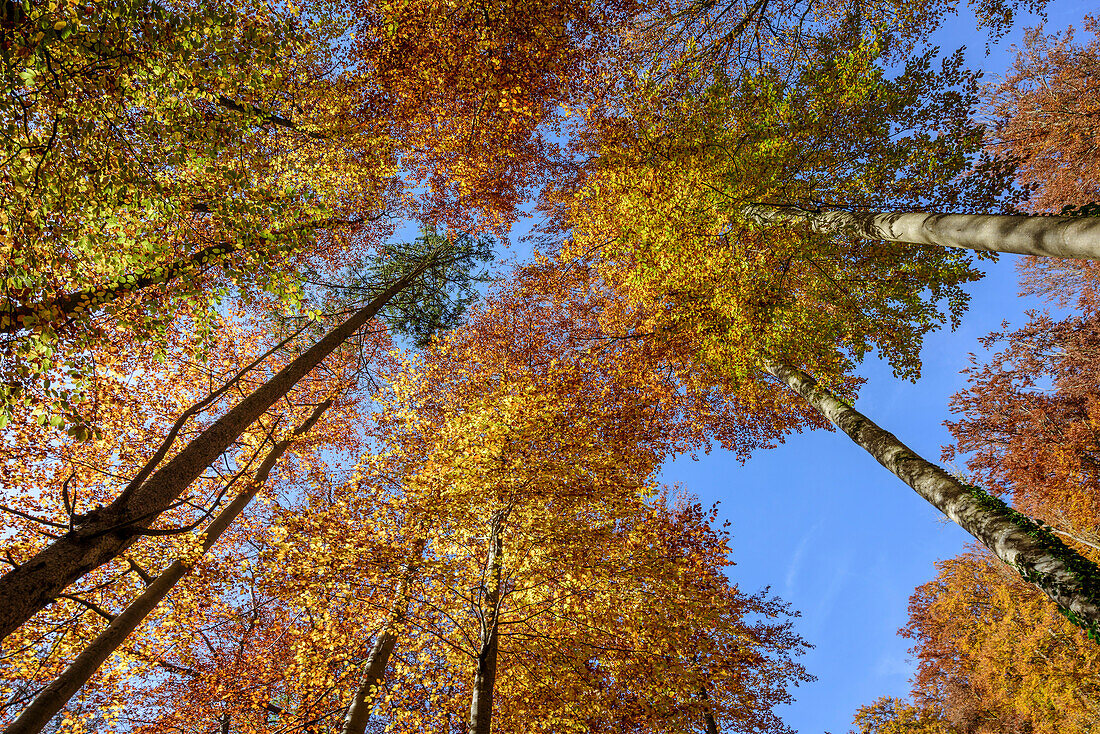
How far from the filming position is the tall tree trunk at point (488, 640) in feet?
16.1

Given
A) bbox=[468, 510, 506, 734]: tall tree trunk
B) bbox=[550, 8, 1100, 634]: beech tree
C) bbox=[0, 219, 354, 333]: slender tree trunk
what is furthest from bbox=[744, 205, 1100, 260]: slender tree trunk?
bbox=[0, 219, 354, 333]: slender tree trunk

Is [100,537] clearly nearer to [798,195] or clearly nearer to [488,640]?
[488,640]

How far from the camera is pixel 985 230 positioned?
14.7 feet

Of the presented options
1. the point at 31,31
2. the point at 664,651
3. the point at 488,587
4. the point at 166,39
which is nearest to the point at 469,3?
the point at 166,39

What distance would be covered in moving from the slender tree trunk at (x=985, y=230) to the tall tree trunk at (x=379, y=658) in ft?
25.7

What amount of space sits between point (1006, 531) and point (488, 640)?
21.0 ft

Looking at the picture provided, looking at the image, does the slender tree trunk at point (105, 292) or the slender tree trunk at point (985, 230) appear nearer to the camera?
the slender tree trunk at point (985, 230)

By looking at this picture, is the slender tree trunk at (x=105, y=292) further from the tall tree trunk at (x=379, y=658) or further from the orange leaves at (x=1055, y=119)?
the orange leaves at (x=1055, y=119)

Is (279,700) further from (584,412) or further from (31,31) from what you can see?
(31,31)

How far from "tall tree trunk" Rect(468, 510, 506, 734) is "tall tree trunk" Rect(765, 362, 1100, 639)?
20.0ft

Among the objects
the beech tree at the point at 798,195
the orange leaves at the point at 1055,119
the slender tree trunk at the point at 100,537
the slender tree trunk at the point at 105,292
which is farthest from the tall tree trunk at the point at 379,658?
the orange leaves at the point at 1055,119

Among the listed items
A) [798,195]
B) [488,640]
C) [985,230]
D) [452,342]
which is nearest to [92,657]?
[488,640]

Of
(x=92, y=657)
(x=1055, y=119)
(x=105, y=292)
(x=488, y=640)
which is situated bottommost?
(x=92, y=657)

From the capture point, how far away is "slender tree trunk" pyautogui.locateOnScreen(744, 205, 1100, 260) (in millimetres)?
3574
